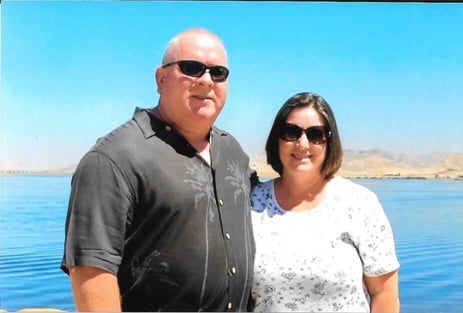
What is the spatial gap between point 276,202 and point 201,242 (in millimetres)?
381

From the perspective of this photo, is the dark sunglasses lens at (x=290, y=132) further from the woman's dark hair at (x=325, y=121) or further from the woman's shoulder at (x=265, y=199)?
the woman's shoulder at (x=265, y=199)

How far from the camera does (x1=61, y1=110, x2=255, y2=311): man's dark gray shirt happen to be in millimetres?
1908

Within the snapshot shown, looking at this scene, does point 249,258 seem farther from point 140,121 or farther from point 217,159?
point 140,121

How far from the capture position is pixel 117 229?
1931 millimetres

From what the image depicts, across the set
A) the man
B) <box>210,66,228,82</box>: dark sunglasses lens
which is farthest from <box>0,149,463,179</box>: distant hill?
<box>210,66,228,82</box>: dark sunglasses lens

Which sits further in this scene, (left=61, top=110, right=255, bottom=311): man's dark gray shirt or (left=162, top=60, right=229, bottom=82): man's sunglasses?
(left=162, top=60, right=229, bottom=82): man's sunglasses

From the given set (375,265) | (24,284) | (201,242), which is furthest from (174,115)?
(24,284)

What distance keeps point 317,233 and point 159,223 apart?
0.56m

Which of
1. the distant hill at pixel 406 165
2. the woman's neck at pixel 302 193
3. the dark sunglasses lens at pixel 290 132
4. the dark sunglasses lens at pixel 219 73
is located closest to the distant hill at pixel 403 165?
the distant hill at pixel 406 165

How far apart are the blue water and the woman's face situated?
0.44 m

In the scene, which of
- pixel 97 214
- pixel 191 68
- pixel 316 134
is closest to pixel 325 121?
pixel 316 134

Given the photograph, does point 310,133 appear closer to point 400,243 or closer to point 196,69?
point 196,69

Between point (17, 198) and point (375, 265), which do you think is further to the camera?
point (17, 198)

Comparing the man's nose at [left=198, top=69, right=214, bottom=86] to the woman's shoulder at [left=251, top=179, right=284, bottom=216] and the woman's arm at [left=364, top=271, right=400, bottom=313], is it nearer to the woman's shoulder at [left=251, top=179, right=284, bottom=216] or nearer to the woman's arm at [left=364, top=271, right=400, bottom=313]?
the woman's shoulder at [left=251, top=179, right=284, bottom=216]
